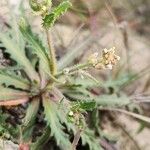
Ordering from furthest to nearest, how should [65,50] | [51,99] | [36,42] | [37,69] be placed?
1. [65,50]
2. [37,69]
3. [51,99]
4. [36,42]


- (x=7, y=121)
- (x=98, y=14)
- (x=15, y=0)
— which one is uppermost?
(x=98, y=14)

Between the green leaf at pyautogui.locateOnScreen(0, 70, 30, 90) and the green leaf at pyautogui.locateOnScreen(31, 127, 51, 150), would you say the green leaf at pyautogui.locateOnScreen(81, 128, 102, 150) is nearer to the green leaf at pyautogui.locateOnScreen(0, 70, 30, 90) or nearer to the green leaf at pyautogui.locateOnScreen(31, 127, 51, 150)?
the green leaf at pyautogui.locateOnScreen(31, 127, 51, 150)

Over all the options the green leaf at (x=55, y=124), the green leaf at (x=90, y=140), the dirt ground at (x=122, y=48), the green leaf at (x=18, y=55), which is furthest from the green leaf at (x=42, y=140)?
the dirt ground at (x=122, y=48)

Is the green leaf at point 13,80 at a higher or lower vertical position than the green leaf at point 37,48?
lower

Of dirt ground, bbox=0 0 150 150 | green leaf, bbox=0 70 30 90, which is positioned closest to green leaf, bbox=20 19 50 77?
green leaf, bbox=0 70 30 90

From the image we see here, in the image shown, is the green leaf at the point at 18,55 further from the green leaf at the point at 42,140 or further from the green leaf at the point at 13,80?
the green leaf at the point at 42,140

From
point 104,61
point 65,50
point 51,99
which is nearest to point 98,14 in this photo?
point 65,50

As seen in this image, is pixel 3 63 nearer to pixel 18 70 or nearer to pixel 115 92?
pixel 18 70
